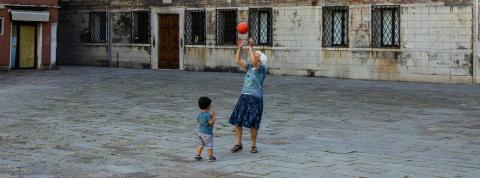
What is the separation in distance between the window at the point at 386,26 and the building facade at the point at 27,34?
Result: 40.9 feet

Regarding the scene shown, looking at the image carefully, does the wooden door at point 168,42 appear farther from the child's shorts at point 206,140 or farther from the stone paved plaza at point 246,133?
the child's shorts at point 206,140

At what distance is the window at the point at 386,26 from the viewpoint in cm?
2411

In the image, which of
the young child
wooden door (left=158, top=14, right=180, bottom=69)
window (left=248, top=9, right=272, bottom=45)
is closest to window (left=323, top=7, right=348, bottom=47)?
window (left=248, top=9, right=272, bottom=45)

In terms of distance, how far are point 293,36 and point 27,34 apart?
10.2 m

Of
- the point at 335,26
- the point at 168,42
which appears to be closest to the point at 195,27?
the point at 168,42

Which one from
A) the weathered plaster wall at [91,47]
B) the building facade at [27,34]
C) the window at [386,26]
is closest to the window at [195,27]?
the weathered plaster wall at [91,47]

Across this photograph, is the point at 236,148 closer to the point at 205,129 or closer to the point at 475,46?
the point at 205,129

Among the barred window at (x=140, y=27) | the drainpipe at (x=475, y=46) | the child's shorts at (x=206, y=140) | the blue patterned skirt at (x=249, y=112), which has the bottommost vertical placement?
the child's shorts at (x=206, y=140)

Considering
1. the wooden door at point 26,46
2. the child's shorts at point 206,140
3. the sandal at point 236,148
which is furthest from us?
the wooden door at point 26,46

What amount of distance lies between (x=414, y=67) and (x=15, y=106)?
44.3 ft

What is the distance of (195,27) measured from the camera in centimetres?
2980

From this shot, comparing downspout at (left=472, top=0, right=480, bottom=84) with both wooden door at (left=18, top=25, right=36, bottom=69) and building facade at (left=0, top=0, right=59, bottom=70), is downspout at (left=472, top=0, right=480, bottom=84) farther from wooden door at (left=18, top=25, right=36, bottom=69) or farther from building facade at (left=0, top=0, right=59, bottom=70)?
wooden door at (left=18, top=25, right=36, bottom=69)

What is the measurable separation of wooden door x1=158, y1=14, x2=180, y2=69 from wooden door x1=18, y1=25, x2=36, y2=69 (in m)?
5.22

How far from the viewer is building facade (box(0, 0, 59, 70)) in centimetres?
2720
